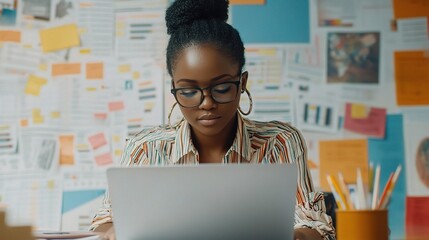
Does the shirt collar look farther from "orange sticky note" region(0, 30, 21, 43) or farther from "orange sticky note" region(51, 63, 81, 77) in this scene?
"orange sticky note" region(0, 30, 21, 43)

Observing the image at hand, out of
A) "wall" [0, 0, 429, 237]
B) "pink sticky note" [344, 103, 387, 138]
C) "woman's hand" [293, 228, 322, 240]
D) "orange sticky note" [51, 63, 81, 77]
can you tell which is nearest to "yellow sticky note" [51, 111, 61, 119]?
"wall" [0, 0, 429, 237]

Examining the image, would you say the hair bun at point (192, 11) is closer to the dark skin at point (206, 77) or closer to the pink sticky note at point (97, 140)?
the dark skin at point (206, 77)

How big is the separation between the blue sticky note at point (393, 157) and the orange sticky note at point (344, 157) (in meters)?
0.04

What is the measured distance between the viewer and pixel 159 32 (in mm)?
2473

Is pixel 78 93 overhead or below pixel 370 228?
overhead

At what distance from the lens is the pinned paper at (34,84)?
7.88ft

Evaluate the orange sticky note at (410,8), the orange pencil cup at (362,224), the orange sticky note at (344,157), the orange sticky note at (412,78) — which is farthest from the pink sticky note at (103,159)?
the orange pencil cup at (362,224)

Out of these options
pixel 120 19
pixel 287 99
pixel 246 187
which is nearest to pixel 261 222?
pixel 246 187

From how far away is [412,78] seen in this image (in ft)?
7.94

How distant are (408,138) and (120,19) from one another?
50.3 inches

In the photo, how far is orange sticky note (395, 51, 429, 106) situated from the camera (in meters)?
2.41

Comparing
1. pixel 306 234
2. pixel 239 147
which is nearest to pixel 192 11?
pixel 239 147

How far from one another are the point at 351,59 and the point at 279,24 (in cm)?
33

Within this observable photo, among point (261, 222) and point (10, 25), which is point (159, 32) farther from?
point (261, 222)
